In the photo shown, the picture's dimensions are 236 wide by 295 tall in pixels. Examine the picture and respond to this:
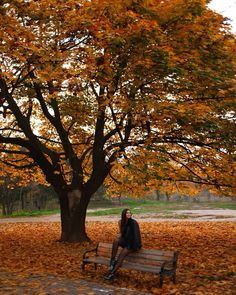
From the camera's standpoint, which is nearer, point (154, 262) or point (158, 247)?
point (154, 262)

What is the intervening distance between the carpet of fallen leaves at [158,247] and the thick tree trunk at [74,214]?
427mm

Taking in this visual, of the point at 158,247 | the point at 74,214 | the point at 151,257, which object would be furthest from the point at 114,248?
the point at 74,214

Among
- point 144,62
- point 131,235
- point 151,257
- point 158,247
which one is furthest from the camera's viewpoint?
point 158,247

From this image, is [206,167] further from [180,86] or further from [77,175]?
[77,175]

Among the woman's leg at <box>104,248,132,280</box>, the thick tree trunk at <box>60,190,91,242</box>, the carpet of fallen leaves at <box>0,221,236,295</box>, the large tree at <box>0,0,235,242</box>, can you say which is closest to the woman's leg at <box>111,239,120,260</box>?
the woman's leg at <box>104,248,132,280</box>

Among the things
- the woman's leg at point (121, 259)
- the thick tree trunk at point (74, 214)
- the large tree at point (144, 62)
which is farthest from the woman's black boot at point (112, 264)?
the thick tree trunk at point (74, 214)

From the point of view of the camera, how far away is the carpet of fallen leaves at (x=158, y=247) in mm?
8906

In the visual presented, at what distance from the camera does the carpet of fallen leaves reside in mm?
8906

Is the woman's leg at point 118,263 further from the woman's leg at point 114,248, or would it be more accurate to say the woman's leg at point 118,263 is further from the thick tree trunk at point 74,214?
the thick tree trunk at point 74,214

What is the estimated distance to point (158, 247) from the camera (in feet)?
48.8

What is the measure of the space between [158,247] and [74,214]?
3.38 metres

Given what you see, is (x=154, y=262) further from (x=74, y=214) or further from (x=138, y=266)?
(x=74, y=214)

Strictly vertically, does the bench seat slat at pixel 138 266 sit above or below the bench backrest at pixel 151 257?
below

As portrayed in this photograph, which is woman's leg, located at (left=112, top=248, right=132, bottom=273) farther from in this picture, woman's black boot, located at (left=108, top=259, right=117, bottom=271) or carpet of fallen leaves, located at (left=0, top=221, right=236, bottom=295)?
carpet of fallen leaves, located at (left=0, top=221, right=236, bottom=295)
